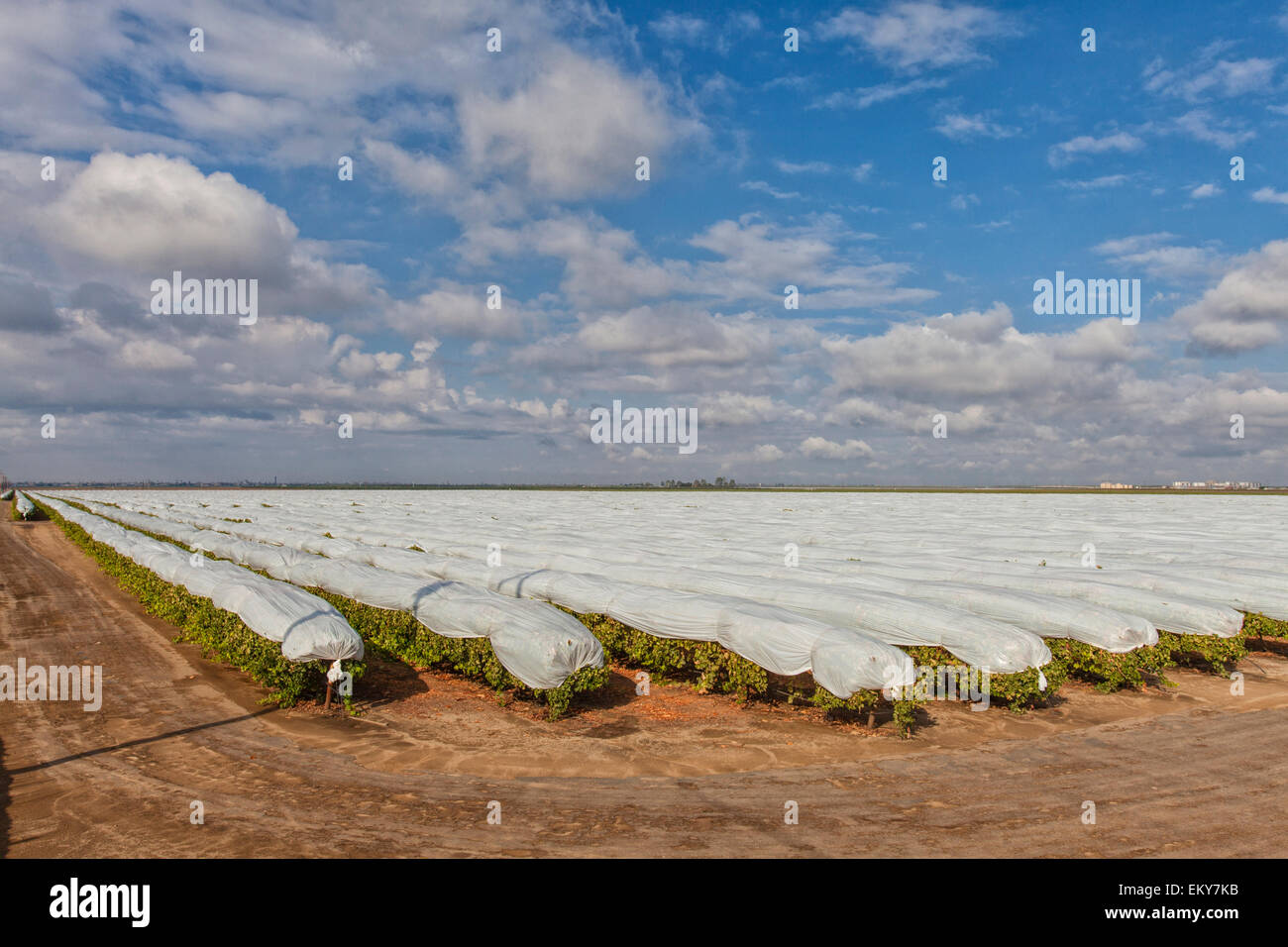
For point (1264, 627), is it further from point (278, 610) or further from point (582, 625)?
point (278, 610)

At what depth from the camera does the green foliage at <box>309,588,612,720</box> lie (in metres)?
12.9

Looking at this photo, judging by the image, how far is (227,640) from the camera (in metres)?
15.7

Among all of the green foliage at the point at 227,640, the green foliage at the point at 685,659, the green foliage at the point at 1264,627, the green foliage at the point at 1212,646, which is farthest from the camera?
the green foliage at the point at 1264,627

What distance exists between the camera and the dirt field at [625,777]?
7977mm

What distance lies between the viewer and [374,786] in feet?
31.2

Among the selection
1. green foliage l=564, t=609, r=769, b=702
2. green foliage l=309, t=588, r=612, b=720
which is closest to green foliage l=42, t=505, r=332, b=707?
green foliage l=309, t=588, r=612, b=720

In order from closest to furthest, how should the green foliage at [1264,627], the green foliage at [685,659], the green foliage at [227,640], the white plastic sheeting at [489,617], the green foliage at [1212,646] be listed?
the white plastic sheeting at [489,617] < the green foliage at [227,640] < the green foliage at [685,659] < the green foliage at [1212,646] < the green foliage at [1264,627]

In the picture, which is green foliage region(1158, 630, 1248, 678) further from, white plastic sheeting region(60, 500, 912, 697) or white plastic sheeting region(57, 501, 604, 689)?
white plastic sheeting region(57, 501, 604, 689)

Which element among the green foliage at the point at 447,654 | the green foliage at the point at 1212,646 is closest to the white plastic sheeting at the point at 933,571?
the green foliage at the point at 1212,646

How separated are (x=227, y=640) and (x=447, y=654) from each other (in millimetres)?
5199

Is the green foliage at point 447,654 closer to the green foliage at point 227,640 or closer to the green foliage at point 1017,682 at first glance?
the green foliage at point 227,640

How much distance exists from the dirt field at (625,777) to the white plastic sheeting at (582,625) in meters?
1.17
